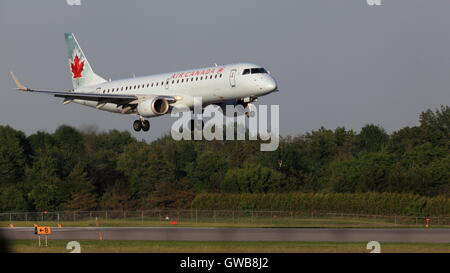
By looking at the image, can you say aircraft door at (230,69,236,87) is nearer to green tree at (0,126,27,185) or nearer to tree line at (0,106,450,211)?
tree line at (0,106,450,211)

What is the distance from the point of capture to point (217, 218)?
7731cm

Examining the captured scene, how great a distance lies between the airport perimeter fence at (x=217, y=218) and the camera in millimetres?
72250

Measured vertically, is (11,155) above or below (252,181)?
above

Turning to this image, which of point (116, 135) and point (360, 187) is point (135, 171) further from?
point (360, 187)

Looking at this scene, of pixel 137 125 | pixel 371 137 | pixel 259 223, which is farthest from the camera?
pixel 371 137

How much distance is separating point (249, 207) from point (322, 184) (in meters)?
32.1

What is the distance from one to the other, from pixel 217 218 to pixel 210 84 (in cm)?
2076

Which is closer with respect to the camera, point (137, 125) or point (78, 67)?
point (137, 125)

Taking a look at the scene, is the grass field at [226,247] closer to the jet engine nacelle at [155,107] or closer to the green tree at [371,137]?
the jet engine nacelle at [155,107]

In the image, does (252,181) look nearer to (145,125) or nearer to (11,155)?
(11,155)

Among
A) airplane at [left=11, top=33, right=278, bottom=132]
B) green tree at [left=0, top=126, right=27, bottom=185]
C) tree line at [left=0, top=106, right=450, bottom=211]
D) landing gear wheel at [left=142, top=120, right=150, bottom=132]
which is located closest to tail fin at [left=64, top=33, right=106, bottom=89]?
airplane at [left=11, top=33, right=278, bottom=132]

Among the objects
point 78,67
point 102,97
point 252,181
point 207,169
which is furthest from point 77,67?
point 207,169

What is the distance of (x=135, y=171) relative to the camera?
11344 centimetres
